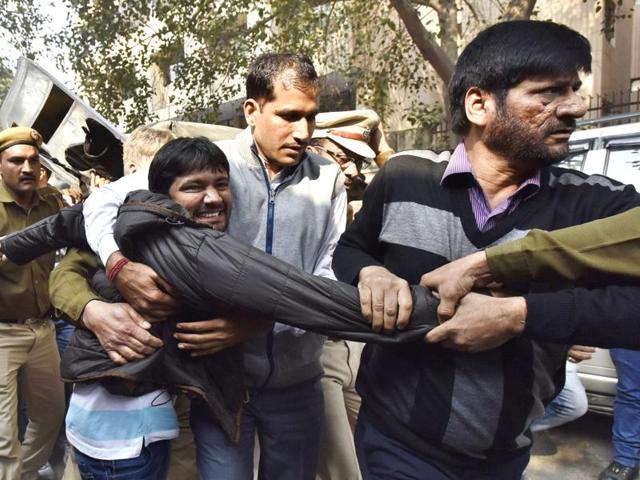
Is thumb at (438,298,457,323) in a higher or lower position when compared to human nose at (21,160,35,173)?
lower

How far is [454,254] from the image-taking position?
144 cm

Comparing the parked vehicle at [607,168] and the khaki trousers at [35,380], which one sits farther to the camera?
the parked vehicle at [607,168]

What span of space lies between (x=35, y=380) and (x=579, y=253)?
343 cm

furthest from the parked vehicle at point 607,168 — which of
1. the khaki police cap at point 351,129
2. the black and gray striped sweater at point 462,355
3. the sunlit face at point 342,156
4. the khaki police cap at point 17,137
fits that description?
the khaki police cap at point 17,137

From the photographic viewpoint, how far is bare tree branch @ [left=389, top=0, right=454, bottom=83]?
20.4ft

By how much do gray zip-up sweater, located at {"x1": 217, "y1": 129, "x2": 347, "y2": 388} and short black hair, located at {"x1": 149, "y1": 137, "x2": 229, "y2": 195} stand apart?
0.76 ft

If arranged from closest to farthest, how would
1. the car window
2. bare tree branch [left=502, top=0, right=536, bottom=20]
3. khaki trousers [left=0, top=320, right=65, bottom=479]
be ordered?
khaki trousers [left=0, top=320, right=65, bottom=479], the car window, bare tree branch [left=502, top=0, right=536, bottom=20]

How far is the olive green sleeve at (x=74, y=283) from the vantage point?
66.7 inches

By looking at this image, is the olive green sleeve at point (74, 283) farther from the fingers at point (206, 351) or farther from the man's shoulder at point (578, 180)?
the man's shoulder at point (578, 180)

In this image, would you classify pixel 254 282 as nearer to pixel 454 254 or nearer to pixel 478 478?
pixel 454 254

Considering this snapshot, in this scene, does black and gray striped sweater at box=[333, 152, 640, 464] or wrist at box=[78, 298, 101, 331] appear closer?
black and gray striped sweater at box=[333, 152, 640, 464]

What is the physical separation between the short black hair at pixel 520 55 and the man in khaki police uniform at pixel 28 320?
9.86ft

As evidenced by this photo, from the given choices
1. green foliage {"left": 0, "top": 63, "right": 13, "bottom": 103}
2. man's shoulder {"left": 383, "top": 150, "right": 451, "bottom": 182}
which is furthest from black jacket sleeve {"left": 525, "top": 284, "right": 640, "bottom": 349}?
green foliage {"left": 0, "top": 63, "right": 13, "bottom": 103}

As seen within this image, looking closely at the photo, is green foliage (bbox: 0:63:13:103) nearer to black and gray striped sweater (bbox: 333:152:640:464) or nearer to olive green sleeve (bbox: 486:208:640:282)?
black and gray striped sweater (bbox: 333:152:640:464)
